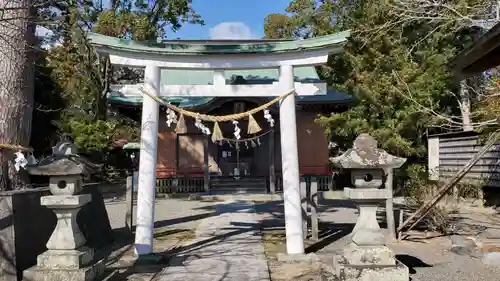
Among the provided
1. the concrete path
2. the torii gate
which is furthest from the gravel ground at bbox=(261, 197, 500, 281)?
the torii gate

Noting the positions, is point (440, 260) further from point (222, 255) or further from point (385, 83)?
point (385, 83)

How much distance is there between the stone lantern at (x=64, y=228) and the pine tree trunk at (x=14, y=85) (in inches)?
56.5

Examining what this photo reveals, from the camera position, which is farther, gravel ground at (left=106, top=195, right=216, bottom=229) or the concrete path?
gravel ground at (left=106, top=195, right=216, bottom=229)

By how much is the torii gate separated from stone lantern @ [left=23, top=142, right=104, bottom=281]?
69.6 inches

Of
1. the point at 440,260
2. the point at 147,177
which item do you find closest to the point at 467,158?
the point at 440,260

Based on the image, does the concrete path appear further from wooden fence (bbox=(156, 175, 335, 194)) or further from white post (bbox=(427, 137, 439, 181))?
white post (bbox=(427, 137, 439, 181))

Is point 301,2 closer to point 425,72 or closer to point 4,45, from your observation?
point 425,72

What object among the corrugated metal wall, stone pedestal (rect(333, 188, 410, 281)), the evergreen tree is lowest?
stone pedestal (rect(333, 188, 410, 281))

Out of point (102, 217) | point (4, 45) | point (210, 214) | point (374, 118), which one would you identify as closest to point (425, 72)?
point (374, 118)

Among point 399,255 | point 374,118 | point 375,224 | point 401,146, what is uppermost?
point 374,118

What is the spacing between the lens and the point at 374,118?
47.9 feet

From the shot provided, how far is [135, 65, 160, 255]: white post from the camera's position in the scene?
784cm

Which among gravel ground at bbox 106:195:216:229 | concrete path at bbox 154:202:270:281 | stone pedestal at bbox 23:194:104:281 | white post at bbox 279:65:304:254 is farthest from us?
gravel ground at bbox 106:195:216:229

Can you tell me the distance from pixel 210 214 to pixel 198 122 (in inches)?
264
